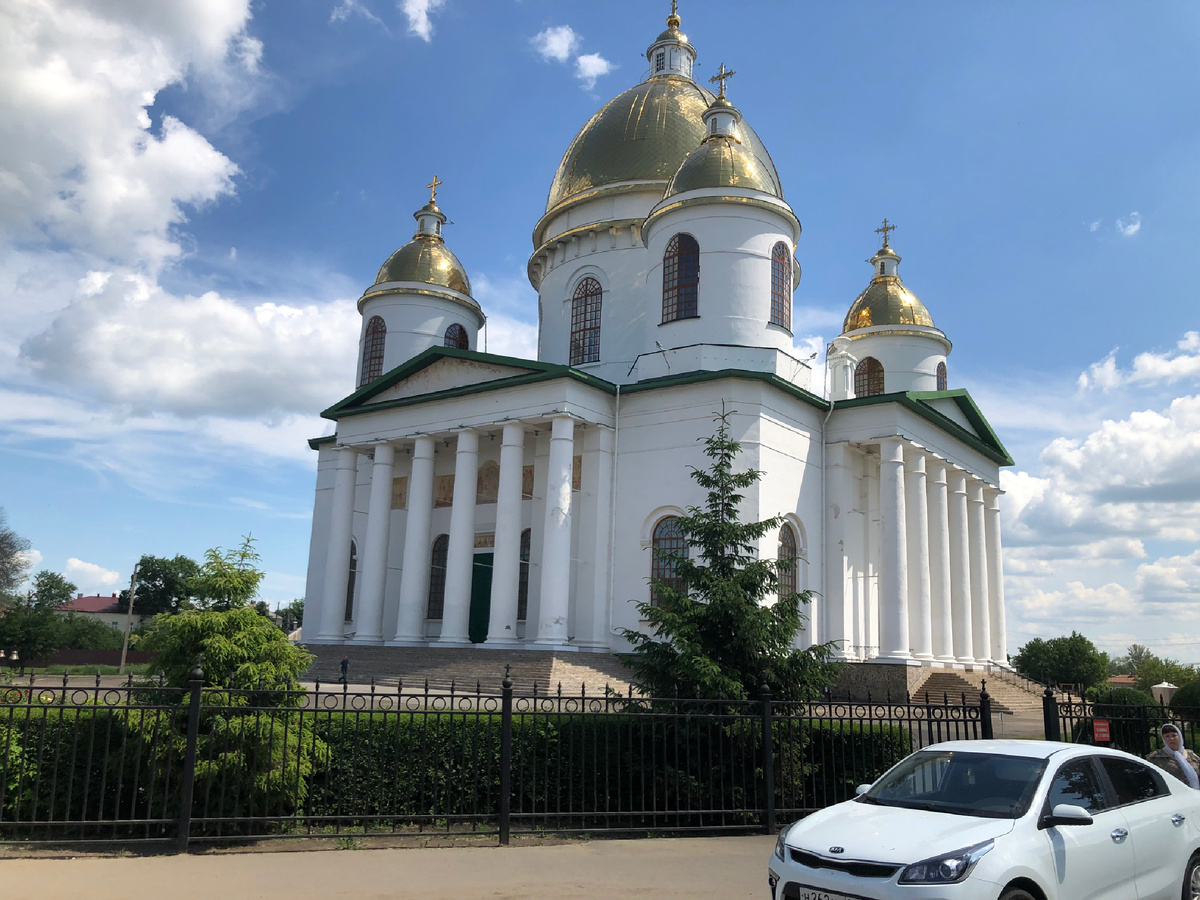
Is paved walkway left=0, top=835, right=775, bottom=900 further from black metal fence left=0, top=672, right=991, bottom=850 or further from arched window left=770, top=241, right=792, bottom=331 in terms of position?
arched window left=770, top=241, right=792, bottom=331

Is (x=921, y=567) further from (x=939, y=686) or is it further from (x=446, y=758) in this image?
(x=446, y=758)

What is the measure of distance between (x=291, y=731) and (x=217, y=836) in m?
1.25

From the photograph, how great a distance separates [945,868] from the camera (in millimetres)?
5031

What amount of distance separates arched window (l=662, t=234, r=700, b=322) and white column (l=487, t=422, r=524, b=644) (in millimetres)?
5204

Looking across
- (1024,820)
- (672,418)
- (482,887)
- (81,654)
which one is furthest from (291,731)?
(81,654)

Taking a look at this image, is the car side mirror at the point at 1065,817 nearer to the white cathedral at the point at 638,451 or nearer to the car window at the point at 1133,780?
the car window at the point at 1133,780

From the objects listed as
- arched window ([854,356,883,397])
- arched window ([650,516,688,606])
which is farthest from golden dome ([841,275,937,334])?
arched window ([650,516,688,606])

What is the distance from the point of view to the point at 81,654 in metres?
57.9

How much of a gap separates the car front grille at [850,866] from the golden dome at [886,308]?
95.0 feet

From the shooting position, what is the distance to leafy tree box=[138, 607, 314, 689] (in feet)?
29.3

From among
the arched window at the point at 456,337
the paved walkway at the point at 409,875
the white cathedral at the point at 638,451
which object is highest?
the arched window at the point at 456,337

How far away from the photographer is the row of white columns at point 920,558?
73.8ft

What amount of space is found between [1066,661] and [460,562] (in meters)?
39.5

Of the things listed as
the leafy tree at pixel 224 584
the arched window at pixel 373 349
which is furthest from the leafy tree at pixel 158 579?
the leafy tree at pixel 224 584
